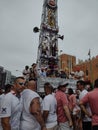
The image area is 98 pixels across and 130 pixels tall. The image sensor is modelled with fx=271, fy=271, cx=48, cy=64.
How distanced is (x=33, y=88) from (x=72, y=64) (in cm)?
6500

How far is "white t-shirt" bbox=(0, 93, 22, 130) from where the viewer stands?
171 inches

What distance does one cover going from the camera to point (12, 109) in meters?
4.50

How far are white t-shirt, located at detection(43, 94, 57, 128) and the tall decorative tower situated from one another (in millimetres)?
24562

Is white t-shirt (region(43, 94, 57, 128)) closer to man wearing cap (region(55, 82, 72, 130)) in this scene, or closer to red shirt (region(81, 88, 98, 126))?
man wearing cap (region(55, 82, 72, 130))

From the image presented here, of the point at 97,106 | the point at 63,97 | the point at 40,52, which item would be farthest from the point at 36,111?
the point at 40,52

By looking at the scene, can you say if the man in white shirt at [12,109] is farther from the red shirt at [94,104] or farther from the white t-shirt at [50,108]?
the red shirt at [94,104]

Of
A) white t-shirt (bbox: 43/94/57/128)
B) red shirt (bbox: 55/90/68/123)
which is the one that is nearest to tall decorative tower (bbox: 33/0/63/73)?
red shirt (bbox: 55/90/68/123)

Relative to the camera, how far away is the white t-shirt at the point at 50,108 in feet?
18.4

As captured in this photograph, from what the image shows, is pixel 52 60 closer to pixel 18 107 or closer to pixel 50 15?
pixel 50 15

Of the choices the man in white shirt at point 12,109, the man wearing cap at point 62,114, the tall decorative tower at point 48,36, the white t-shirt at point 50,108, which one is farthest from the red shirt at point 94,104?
the tall decorative tower at point 48,36

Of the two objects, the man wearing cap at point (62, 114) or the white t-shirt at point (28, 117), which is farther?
the man wearing cap at point (62, 114)

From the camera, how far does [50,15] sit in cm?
3388

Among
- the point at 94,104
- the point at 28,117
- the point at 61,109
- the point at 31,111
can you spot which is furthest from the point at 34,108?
the point at 61,109

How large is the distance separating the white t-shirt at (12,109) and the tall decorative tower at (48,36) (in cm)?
2572
